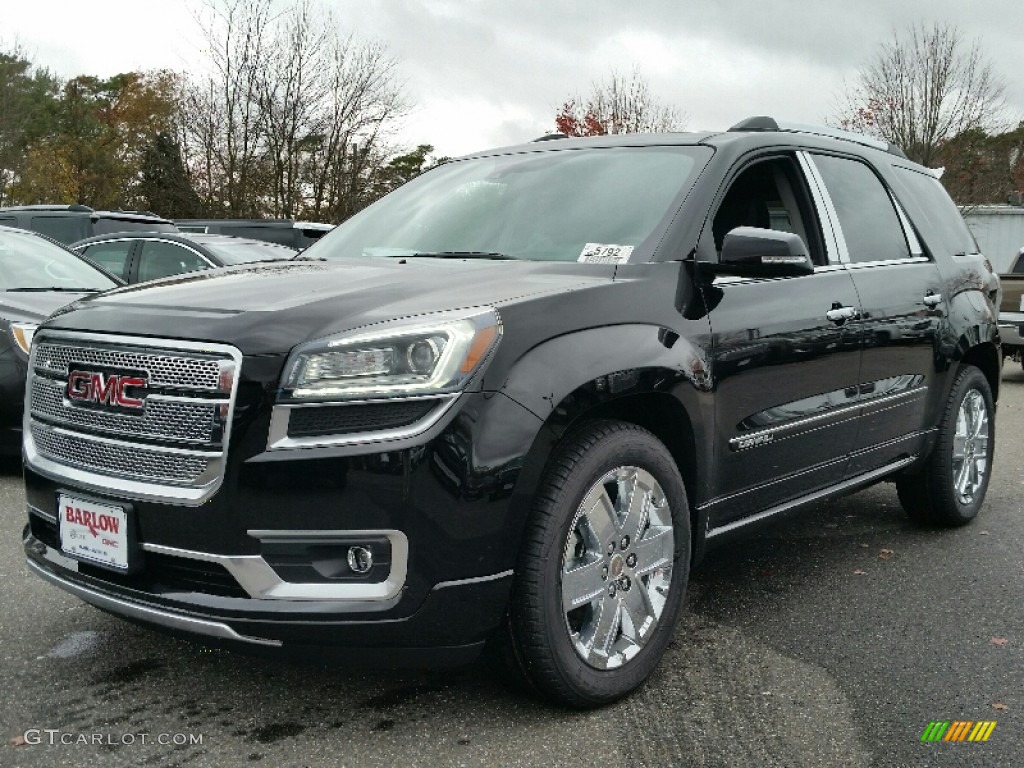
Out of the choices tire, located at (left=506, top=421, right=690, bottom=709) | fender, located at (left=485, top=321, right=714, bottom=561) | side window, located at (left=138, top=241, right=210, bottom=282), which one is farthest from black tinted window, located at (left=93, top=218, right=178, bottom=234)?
tire, located at (left=506, top=421, right=690, bottom=709)

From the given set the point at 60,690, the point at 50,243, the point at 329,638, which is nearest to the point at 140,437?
the point at 329,638

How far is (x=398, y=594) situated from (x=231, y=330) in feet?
2.63

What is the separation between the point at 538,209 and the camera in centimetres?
389

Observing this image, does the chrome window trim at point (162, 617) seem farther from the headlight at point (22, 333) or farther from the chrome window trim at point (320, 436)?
the headlight at point (22, 333)

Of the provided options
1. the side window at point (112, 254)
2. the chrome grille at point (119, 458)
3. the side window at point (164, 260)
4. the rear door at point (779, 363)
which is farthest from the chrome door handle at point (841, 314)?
the side window at point (112, 254)

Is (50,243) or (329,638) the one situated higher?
(50,243)

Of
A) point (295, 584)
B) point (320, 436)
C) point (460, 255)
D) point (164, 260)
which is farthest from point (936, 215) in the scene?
point (164, 260)

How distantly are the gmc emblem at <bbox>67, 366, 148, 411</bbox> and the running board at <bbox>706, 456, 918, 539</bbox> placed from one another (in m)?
1.90

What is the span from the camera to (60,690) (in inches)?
126

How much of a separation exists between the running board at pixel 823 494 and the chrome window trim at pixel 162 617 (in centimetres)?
164

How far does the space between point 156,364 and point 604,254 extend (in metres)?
1.48

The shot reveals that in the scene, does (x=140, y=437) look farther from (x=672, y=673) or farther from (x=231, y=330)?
(x=672, y=673)

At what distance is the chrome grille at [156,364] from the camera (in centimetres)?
270

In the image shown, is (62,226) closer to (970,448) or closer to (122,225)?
(122,225)
